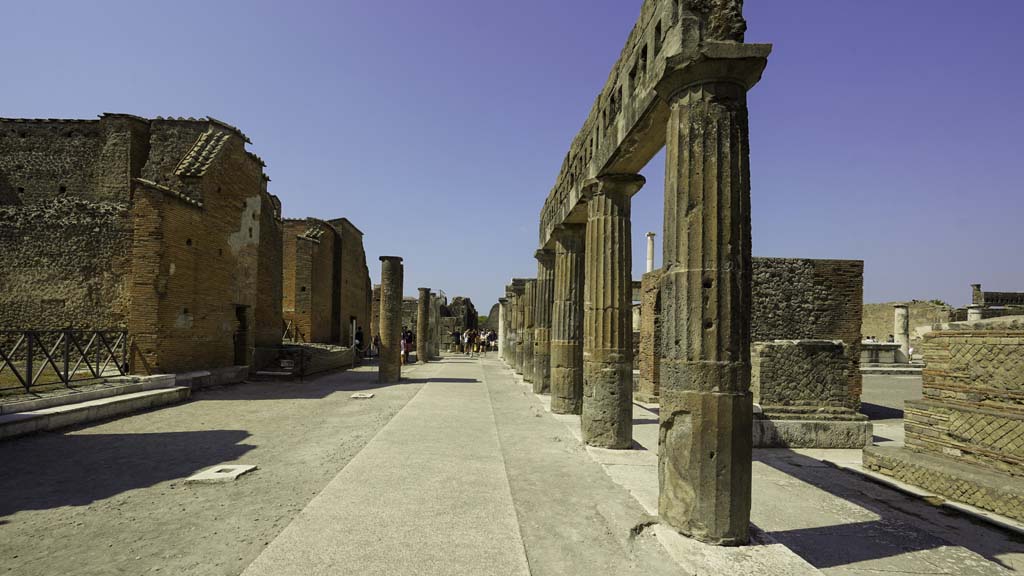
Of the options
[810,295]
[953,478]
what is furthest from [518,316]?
[953,478]

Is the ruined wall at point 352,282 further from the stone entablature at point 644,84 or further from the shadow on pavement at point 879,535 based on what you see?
the shadow on pavement at point 879,535

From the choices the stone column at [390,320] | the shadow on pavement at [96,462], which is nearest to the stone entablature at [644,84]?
the shadow on pavement at [96,462]

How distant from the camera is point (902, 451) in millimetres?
6578

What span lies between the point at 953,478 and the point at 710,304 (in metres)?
4.20

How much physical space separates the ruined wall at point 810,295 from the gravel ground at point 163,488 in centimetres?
760

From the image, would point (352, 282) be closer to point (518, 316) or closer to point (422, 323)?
point (422, 323)

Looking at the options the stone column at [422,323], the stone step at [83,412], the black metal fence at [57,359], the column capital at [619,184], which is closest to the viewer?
the column capital at [619,184]

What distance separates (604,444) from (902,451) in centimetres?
377

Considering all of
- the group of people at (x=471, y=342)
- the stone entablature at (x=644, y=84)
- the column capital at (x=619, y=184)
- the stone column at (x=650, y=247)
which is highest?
the stone column at (x=650, y=247)

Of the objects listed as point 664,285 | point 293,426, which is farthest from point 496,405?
point 664,285

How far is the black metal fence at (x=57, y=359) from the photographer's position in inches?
360

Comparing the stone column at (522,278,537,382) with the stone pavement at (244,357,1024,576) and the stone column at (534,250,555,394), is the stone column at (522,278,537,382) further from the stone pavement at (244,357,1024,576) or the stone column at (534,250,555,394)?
the stone pavement at (244,357,1024,576)

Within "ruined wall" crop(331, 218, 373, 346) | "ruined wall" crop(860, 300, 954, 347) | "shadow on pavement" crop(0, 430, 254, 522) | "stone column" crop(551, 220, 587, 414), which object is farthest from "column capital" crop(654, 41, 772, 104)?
"ruined wall" crop(860, 300, 954, 347)

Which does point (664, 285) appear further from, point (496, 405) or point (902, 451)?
point (496, 405)
